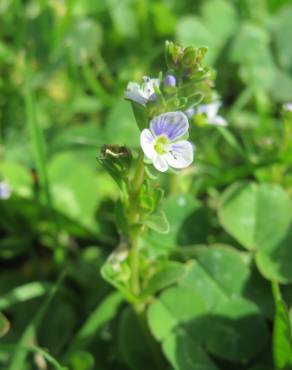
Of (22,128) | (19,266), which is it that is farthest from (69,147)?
(19,266)

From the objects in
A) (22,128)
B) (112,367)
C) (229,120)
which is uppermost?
(22,128)

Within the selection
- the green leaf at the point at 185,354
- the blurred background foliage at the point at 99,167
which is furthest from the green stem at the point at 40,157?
the green leaf at the point at 185,354

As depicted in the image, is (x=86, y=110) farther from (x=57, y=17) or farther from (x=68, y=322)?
(x=68, y=322)

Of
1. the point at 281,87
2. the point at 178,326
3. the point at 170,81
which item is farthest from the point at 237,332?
the point at 281,87

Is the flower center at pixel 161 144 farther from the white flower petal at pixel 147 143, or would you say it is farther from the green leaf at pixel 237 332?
the green leaf at pixel 237 332

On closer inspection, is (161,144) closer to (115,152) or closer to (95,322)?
(115,152)

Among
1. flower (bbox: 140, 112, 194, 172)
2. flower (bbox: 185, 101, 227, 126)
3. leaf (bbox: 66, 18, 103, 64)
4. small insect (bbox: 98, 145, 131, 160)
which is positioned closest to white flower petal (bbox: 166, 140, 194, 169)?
flower (bbox: 140, 112, 194, 172)
